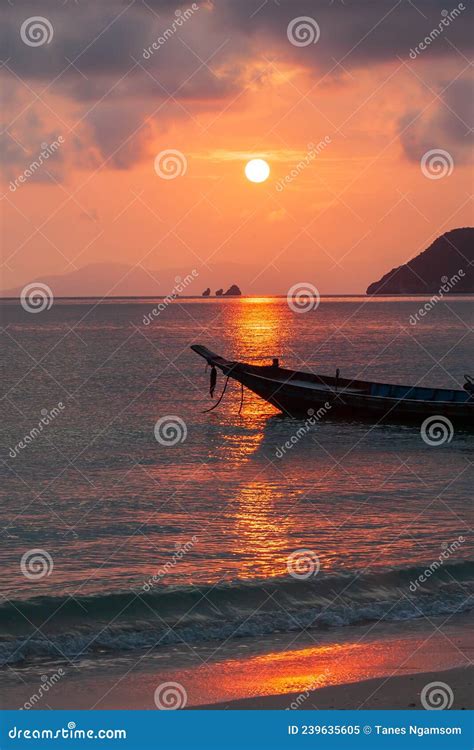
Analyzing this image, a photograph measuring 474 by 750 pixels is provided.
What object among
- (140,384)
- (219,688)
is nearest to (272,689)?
(219,688)

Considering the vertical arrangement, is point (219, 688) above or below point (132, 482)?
below

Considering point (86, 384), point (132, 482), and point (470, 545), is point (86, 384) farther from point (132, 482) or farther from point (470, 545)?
point (470, 545)

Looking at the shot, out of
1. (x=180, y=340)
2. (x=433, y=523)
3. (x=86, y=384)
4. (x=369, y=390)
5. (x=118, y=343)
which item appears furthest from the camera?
(x=180, y=340)

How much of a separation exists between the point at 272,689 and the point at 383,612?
141 inches

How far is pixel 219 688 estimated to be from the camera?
31.5ft
